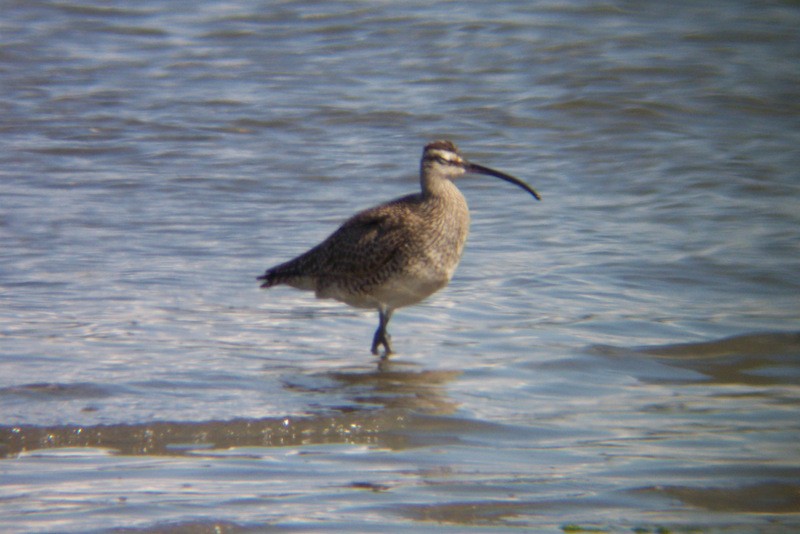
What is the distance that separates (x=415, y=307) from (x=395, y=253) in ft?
2.74

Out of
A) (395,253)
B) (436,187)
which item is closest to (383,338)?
(395,253)

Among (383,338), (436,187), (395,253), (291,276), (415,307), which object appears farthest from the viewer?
(415,307)

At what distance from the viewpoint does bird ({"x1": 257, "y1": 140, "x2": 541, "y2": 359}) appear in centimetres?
648

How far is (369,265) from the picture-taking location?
6.58m

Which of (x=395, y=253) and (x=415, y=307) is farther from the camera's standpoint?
(x=415, y=307)

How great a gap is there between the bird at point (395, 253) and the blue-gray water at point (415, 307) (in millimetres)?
235

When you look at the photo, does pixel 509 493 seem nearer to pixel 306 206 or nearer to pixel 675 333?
pixel 675 333

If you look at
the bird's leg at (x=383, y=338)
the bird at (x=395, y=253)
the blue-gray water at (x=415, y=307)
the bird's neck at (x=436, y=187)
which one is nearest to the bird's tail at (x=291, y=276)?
the bird at (x=395, y=253)

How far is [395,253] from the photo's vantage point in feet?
21.5

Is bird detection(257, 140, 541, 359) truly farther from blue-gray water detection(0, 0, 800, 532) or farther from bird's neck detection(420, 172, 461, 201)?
blue-gray water detection(0, 0, 800, 532)

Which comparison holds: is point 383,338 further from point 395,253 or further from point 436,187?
point 436,187

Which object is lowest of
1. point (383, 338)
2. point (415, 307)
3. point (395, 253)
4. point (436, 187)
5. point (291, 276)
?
point (415, 307)

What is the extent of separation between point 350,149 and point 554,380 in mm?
6184

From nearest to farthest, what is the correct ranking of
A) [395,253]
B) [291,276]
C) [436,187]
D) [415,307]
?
[395,253], [436,187], [291,276], [415,307]
